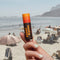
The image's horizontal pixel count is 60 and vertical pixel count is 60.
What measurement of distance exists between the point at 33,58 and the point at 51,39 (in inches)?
588

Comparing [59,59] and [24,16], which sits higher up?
[24,16]

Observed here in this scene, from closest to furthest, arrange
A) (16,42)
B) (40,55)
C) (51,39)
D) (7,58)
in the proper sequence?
(40,55) < (7,58) < (16,42) < (51,39)

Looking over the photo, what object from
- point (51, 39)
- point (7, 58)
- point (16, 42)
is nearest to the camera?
point (7, 58)

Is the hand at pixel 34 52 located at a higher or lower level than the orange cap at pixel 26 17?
lower

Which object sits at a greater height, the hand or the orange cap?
the orange cap

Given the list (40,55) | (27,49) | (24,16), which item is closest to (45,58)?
(40,55)

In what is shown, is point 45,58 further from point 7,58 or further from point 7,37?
point 7,37

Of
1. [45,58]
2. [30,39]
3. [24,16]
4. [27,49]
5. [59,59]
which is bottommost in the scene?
[59,59]

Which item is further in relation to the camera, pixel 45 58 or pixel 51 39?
pixel 51 39

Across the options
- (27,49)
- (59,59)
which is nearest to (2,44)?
(59,59)

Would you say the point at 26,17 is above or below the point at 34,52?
above

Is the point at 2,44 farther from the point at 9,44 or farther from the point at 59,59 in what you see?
the point at 59,59

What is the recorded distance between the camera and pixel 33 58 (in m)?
1.83

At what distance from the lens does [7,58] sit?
9695 mm
